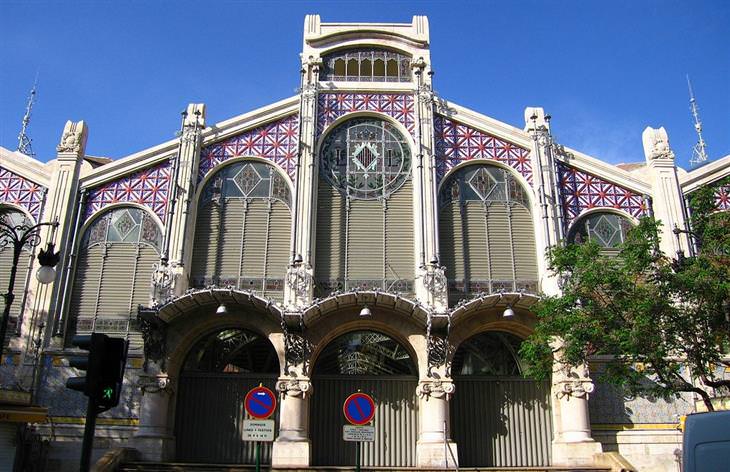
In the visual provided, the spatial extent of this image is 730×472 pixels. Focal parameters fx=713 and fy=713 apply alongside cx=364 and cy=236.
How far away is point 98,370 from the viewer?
8.26 meters

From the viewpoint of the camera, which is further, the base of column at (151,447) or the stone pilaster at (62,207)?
the stone pilaster at (62,207)

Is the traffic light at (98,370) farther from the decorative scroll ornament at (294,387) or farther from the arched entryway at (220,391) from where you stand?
the arched entryway at (220,391)

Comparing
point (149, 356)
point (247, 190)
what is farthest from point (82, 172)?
point (149, 356)

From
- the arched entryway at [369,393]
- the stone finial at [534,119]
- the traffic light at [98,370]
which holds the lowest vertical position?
the traffic light at [98,370]

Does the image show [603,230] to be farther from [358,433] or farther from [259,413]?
[259,413]

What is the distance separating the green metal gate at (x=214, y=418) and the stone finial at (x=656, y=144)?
15349 mm

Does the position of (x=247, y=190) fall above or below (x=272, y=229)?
above

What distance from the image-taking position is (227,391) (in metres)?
22.7

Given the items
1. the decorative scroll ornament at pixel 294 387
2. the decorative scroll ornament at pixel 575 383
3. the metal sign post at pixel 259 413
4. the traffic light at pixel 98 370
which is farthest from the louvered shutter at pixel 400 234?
the traffic light at pixel 98 370

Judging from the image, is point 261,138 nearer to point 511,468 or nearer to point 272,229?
point 272,229

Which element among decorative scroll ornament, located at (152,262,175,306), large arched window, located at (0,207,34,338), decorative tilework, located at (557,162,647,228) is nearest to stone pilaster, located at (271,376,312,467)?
decorative scroll ornament, located at (152,262,175,306)

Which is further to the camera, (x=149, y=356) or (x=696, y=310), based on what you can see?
(x=149, y=356)

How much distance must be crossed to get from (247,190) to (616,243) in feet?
42.2

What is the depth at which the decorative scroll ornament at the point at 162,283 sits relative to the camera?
71.7 feet
